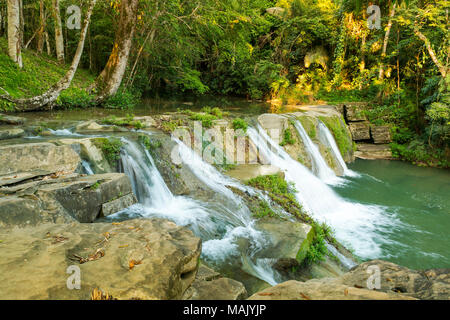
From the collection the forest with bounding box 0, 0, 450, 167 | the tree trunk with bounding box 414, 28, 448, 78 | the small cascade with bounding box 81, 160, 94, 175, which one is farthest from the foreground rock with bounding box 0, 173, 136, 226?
the tree trunk with bounding box 414, 28, 448, 78

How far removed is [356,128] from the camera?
1479 centimetres

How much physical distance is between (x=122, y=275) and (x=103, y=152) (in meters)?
4.32

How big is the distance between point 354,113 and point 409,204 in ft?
24.9

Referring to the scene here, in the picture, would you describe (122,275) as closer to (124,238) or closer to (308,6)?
(124,238)

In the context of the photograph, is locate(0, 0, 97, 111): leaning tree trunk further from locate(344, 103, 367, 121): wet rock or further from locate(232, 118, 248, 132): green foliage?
locate(344, 103, 367, 121): wet rock

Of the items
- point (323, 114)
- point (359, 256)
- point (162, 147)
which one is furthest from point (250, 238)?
point (323, 114)

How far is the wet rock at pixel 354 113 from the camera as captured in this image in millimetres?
15070

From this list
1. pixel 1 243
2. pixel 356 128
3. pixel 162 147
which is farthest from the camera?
pixel 356 128

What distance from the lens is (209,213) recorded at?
17.4 feet

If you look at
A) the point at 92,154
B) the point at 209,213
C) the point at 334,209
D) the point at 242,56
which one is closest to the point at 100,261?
the point at 209,213

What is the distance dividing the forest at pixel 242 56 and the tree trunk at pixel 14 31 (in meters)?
0.04

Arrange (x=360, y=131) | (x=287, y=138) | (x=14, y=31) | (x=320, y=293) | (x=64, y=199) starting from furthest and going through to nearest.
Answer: (x=360, y=131) < (x=287, y=138) < (x=14, y=31) < (x=64, y=199) < (x=320, y=293)

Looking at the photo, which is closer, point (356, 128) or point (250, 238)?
point (250, 238)

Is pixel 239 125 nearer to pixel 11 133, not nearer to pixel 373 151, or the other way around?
pixel 11 133
